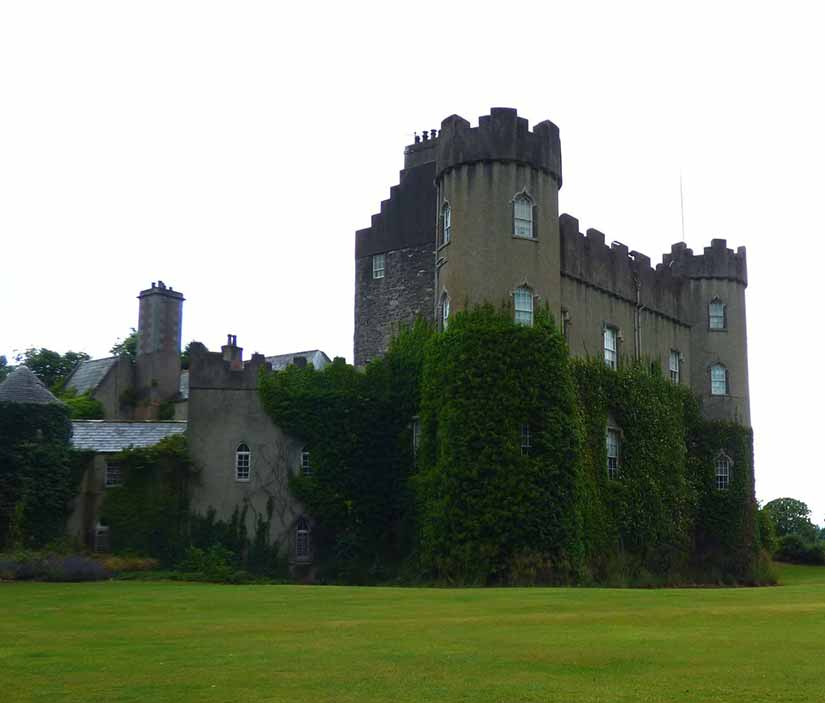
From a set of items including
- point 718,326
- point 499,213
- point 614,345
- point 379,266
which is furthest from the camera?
point 718,326

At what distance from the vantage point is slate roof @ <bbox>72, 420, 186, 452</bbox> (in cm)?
4188

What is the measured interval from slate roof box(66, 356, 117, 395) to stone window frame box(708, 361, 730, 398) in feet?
105

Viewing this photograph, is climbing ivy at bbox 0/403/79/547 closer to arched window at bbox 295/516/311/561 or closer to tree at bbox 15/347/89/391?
arched window at bbox 295/516/311/561

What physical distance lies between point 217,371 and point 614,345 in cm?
1592

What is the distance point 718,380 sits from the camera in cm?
5225

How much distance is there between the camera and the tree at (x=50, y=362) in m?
78.0

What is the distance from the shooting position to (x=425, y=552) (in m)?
37.0

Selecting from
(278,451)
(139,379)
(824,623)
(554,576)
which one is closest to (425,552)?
(554,576)

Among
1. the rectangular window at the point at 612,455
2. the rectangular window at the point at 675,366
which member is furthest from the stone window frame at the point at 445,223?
the rectangular window at the point at 675,366

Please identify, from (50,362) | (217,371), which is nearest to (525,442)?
(217,371)

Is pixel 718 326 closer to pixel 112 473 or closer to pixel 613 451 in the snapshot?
pixel 613 451

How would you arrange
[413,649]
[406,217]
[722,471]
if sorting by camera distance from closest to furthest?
[413,649]
[406,217]
[722,471]

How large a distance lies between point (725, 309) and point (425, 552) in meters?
23.2

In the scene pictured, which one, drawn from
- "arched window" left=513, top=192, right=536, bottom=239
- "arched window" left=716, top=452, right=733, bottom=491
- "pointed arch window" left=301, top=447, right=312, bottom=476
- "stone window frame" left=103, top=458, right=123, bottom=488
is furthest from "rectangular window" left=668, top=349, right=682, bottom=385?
"stone window frame" left=103, top=458, right=123, bottom=488
